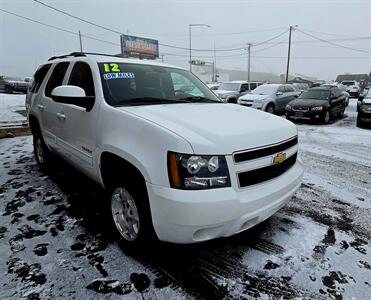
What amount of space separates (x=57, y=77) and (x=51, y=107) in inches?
18.0

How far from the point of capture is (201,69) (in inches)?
2864

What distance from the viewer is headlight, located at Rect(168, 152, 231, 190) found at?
2.12 metres

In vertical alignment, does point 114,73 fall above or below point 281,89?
above

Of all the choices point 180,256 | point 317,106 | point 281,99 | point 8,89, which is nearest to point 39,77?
point 180,256

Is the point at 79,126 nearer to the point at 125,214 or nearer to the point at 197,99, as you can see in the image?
the point at 125,214

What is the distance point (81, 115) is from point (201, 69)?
7255cm

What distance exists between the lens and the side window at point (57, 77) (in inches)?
159

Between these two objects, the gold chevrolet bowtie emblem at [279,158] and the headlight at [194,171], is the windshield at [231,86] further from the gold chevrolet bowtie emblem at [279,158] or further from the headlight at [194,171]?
the headlight at [194,171]

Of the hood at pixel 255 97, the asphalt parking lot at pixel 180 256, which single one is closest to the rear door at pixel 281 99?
the hood at pixel 255 97

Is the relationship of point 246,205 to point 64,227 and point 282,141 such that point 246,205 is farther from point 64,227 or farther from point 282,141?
point 64,227

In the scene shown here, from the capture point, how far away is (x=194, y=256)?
2715mm

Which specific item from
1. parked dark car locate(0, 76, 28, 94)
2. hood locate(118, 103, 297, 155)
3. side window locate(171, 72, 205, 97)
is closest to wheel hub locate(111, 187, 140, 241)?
hood locate(118, 103, 297, 155)

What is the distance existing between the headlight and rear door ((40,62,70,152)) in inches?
95.5

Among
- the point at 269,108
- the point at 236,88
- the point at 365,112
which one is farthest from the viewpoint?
the point at 236,88
